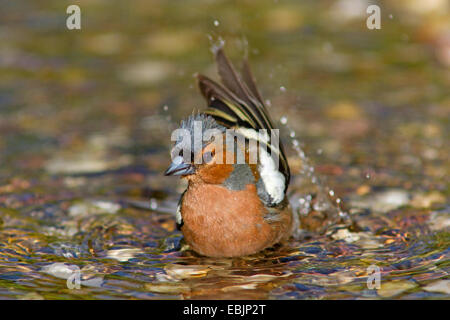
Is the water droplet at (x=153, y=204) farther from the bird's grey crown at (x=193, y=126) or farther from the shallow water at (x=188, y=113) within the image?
the bird's grey crown at (x=193, y=126)

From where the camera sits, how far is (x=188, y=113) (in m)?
7.54

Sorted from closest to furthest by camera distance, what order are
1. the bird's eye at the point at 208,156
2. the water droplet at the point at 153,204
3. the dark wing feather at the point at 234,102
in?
the bird's eye at the point at 208,156, the dark wing feather at the point at 234,102, the water droplet at the point at 153,204

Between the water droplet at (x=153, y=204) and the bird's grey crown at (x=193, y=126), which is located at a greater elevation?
the bird's grey crown at (x=193, y=126)

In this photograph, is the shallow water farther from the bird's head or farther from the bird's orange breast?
the bird's head

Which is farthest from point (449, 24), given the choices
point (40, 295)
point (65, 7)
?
point (40, 295)

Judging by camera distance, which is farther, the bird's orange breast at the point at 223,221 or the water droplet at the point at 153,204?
the water droplet at the point at 153,204

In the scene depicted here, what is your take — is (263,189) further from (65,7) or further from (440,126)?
(65,7)

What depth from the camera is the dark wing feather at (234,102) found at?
5.12m

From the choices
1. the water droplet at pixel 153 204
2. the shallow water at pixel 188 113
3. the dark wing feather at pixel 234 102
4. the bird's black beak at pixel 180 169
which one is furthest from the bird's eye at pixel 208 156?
the water droplet at pixel 153 204

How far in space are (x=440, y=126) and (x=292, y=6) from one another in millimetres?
4278

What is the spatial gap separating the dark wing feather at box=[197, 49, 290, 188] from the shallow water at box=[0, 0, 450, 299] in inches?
34.4

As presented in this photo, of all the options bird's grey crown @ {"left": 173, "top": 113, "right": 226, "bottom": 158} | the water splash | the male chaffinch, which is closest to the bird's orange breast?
the male chaffinch

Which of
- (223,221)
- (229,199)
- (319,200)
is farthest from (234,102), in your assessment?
(319,200)

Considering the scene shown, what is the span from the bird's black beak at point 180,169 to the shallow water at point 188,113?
2.02 feet
